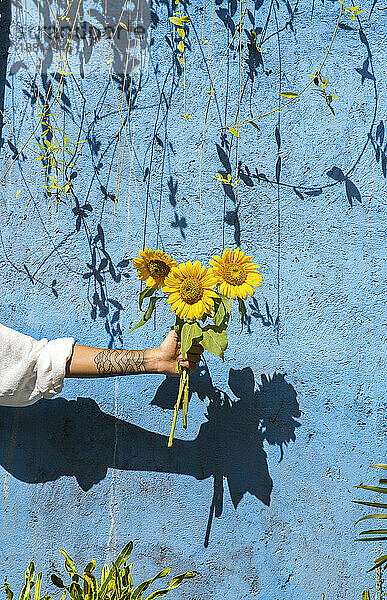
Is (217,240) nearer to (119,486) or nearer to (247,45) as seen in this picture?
(247,45)

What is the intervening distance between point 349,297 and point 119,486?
94cm

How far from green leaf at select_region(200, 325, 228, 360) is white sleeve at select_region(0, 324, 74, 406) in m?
0.39

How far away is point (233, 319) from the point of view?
2.07 meters

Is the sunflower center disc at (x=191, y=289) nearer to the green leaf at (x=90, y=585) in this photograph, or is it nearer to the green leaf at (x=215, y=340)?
the green leaf at (x=215, y=340)

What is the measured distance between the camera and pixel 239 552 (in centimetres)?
206

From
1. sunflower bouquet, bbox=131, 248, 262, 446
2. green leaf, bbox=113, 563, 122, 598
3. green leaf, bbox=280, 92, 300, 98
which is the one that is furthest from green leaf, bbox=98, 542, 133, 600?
green leaf, bbox=280, 92, 300, 98

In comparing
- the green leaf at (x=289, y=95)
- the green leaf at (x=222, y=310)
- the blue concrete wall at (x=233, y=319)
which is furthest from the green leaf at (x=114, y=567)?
the green leaf at (x=289, y=95)

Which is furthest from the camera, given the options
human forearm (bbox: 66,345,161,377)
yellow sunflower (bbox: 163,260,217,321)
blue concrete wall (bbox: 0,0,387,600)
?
blue concrete wall (bbox: 0,0,387,600)

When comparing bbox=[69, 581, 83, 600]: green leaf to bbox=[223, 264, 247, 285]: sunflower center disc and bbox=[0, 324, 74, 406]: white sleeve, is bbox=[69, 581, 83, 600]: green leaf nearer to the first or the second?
bbox=[0, 324, 74, 406]: white sleeve

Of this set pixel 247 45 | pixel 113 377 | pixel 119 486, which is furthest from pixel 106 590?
pixel 247 45

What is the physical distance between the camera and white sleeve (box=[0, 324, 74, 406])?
1.82 meters

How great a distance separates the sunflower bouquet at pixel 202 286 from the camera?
175 cm

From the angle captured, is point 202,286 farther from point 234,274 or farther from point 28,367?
point 28,367

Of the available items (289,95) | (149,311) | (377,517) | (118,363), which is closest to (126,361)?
(118,363)
